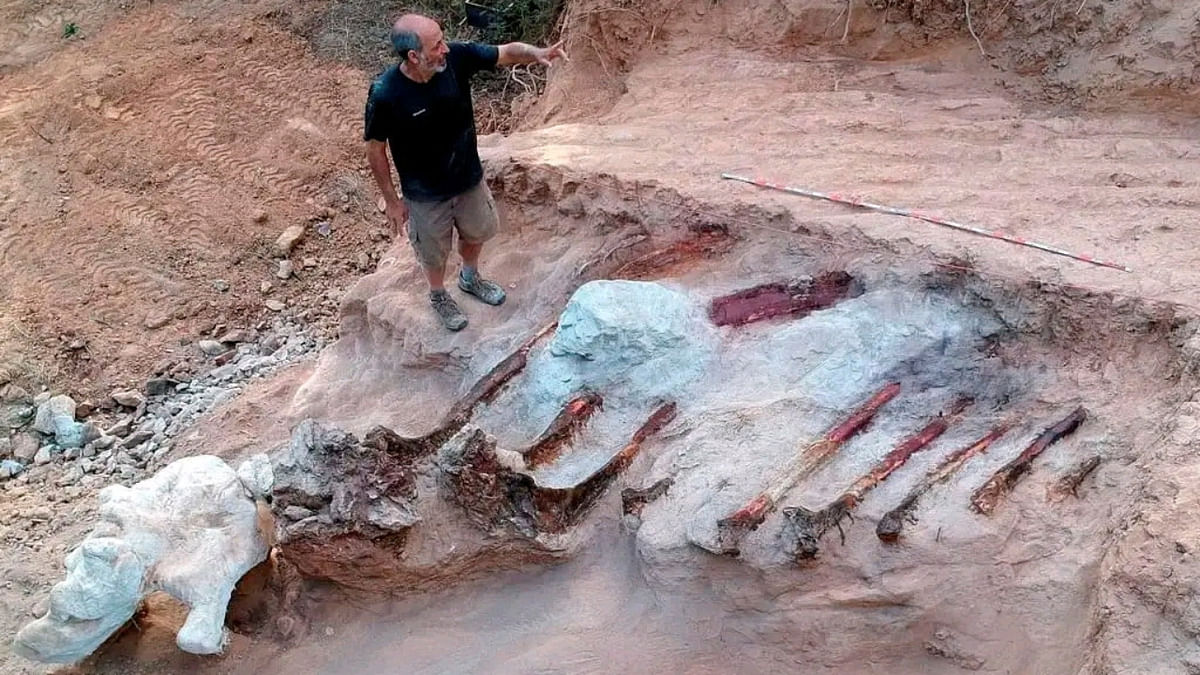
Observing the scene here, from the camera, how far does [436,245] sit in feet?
14.2

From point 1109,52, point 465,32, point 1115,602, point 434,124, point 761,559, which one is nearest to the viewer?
point 1115,602

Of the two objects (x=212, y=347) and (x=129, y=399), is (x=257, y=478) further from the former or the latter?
(x=212, y=347)

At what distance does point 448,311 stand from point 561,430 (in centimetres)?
102

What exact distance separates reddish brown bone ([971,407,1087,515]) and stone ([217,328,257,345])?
467cm

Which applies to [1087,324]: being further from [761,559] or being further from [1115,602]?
[761,559]

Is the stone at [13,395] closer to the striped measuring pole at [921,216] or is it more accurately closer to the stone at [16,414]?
the stone at [16,414]

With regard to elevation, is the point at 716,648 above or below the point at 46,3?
below

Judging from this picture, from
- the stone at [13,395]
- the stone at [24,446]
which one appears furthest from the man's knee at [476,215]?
the stone at [13,395]

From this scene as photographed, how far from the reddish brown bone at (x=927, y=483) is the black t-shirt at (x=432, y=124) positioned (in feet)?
6.88

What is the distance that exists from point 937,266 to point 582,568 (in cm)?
176

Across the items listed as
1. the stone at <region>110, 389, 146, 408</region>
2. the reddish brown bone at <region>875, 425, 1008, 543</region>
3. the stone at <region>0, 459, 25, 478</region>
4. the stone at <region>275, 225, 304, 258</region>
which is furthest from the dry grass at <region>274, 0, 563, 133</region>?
the reddish brown bone at <region>875, 425, 1008, 543</region>

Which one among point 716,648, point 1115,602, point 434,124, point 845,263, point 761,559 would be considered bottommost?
point 716,648

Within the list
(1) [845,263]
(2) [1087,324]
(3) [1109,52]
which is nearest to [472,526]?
(1) [845,263]

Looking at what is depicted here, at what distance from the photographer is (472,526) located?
12.1 feet
